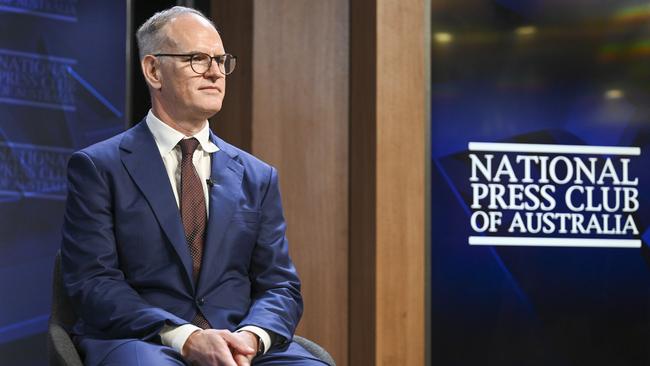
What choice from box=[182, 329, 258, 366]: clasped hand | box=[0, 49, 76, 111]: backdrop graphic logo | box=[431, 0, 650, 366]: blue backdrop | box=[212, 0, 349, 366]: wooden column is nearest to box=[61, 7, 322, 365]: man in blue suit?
box=[182, 329, 258, 366]: clasped hand

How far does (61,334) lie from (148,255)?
310 millimetres

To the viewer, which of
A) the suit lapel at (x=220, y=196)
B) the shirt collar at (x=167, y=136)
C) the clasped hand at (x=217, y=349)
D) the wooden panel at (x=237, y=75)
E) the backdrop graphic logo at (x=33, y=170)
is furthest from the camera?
the wooden panel at (x=237, y=75)

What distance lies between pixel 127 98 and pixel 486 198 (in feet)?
5.92

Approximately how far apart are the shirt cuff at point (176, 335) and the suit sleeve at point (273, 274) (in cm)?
22

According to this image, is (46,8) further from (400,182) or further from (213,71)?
(213,71)

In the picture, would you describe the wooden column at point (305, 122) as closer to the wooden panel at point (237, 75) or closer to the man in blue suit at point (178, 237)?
the wooden panel at point (237, 75)

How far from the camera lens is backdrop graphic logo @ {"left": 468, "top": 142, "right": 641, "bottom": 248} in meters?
4.67

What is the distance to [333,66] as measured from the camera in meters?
4.60

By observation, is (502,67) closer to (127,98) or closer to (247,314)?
(127,98)

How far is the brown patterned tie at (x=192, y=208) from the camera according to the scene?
2707 millimetres

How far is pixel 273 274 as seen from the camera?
2.85 m

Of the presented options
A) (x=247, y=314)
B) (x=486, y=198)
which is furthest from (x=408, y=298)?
(x=247, y=314)

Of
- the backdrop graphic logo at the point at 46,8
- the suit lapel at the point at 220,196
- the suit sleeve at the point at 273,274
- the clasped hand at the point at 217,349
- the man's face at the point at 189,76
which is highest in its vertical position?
the backdrop graphic logo at the point at 46,8

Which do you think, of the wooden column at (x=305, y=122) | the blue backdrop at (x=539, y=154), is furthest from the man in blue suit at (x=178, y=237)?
the blue backdrop at (x=539, y=154)
